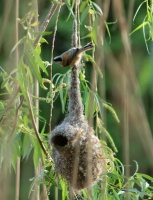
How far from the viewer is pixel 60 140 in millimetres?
1250

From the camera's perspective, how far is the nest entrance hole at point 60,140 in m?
1.24

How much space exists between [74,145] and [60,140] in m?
0.04

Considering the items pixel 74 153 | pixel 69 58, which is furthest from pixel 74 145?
pixel 69 58

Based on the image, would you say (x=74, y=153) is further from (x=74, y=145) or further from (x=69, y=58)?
(x=69, y=58)

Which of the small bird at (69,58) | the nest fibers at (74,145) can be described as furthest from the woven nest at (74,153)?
the small bird at (69,58)

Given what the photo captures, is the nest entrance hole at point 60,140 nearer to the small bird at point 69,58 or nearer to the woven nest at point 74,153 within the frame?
the woven nest at point 74,153

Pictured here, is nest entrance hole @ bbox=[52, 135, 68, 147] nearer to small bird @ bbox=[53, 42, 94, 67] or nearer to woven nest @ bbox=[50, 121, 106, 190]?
woven nest @ bbox=[50, 121, 106, 190]

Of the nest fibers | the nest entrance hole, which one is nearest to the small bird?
the nest fibers

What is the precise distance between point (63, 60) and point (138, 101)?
279mm

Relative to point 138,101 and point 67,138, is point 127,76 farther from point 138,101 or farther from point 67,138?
point 67,138

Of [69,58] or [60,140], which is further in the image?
[60,140]

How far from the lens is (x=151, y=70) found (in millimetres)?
814

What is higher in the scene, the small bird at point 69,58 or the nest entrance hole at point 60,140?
the small bird at point 69,58

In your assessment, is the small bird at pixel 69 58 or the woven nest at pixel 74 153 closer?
the small bird at pixel 69 58
